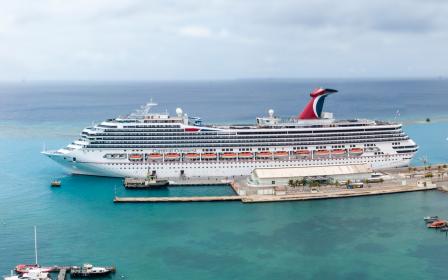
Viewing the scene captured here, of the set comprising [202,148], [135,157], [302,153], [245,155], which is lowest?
[135,157]

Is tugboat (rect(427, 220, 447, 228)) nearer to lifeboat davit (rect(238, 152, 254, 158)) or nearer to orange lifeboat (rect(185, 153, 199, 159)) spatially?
lifeboat davit (rect(238, 152, 254, 158))

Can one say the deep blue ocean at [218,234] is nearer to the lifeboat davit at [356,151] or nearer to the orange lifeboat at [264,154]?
the orange lifeboat at [264,154]

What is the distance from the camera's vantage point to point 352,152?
60062mm

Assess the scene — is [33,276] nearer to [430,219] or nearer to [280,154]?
[430,219]

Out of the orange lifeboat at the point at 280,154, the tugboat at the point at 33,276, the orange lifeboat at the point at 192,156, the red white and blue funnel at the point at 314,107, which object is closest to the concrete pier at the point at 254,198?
the orange lifeboat at the point at 192,156

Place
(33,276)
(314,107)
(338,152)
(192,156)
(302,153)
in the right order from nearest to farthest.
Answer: (33,276) → (192,156) → (302,153) → (338,152) → (314,107)

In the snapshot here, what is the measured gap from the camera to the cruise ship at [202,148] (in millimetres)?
57531

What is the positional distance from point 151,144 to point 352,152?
80.2ft

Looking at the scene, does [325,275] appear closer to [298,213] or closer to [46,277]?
[298,213]

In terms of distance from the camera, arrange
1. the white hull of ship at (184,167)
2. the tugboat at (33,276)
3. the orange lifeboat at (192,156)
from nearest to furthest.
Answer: the tugboat at (33,276)
the white hull of ship at (184,167)
the orange lifeboat at (192,156)

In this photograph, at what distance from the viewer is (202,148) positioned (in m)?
58.2

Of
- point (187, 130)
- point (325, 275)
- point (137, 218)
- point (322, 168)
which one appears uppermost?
point (187, 130)

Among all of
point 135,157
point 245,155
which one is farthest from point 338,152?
point 135,157

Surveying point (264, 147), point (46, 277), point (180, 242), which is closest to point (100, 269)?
point (46, 277)
